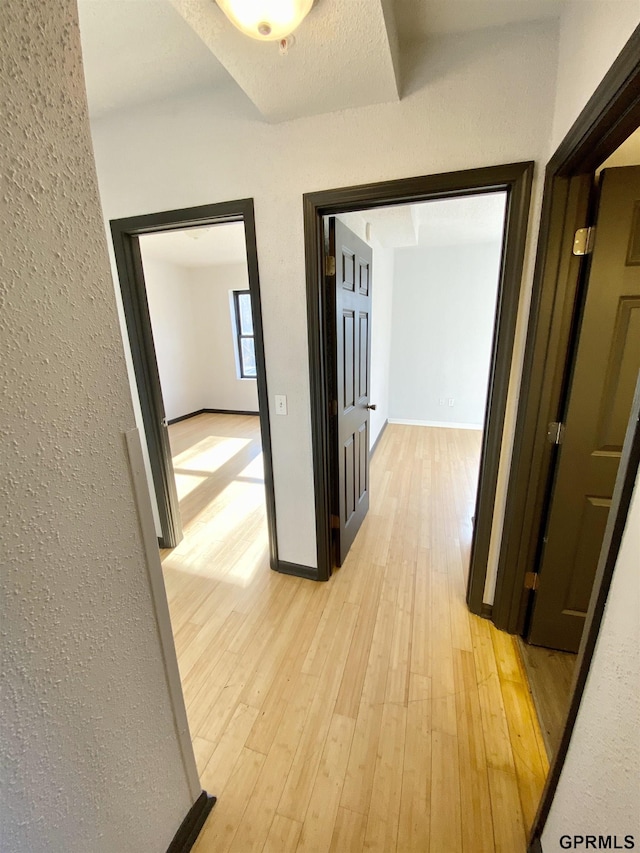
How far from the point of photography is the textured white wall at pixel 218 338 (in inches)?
226

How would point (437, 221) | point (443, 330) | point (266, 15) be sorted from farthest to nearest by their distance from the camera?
point (443, 330) → point (437, 221) → point (266, 15)

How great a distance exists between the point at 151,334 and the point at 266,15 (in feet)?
5.21

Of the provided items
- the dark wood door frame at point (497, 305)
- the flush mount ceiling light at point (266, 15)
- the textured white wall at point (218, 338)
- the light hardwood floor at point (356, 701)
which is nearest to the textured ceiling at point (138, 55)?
the flush mount ceiling light at point (266, 15)

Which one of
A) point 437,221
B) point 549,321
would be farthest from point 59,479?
point 437,221

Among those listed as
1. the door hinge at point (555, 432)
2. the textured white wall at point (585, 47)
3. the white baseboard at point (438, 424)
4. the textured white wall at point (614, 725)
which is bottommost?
the white baseboard at point (438, 424)

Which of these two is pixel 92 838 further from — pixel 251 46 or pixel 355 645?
pixel 251 46

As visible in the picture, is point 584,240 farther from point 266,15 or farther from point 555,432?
point 266,15

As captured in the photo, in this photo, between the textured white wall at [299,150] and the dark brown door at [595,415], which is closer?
the dark brown door at [595,415]

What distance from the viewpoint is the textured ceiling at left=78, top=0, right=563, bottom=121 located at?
1031 millimetres

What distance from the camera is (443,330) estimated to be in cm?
483

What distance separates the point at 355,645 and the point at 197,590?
3.24 ft

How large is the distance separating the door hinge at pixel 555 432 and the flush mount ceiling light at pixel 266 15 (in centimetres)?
156

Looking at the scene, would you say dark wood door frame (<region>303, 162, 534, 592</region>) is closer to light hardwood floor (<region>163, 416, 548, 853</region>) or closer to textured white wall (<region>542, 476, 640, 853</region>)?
light hardwood floor (<region>163, 416, 548, 853</region>)

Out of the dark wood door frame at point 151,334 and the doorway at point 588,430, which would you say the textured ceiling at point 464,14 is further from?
the dark wood door frame at point 151,334
